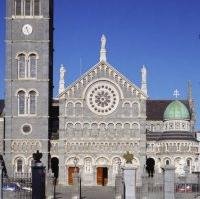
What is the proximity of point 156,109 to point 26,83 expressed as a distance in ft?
103

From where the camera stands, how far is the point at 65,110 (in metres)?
87.8

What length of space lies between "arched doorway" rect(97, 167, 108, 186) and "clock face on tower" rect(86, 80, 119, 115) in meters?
7.06

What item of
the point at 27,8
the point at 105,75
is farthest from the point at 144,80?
the point at 27,8

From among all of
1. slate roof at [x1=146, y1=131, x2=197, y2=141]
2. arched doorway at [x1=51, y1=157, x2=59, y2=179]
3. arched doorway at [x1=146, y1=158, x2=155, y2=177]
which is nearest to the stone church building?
arched doorway at [x1=51, y1=157, x2=59, y2=179]

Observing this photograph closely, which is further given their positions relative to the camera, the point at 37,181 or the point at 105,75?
the point at 105,75

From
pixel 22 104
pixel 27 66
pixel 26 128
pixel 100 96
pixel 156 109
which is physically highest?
pixel 27 66

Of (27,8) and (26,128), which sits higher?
(27,8)

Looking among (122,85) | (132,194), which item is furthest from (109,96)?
(132,194)

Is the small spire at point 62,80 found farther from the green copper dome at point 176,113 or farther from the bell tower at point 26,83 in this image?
the green copper dome at point 176,113

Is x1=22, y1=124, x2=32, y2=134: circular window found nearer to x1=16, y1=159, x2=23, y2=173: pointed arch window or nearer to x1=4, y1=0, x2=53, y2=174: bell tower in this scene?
x1=4, y1=0, x2=53, y2=174: bell tower

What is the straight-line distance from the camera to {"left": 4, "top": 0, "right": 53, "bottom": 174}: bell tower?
8619cm

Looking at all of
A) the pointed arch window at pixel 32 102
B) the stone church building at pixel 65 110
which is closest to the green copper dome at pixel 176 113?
the stone church building at pixel 65 110

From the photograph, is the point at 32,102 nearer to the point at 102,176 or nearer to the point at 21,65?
the point at 21,65

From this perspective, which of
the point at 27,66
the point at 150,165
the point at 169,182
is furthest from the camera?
the point at 150,165
